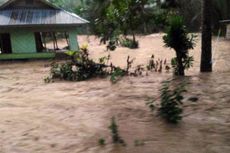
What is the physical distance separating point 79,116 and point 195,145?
3221 mm

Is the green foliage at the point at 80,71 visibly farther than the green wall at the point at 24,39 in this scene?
No

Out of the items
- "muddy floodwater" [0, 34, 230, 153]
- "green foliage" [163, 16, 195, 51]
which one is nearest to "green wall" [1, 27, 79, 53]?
"muddy floodwater" [0, 34, 230, 153]

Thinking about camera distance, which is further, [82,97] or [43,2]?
[43,2]

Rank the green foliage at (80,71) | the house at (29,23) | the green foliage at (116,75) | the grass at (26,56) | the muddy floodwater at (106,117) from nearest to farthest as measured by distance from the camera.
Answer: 1. the muddy floodwater at (106,117)
2. the green foliage at (116,75)
3. the green foliage at (80,71)
4. the house at (29,23)
5. the grass at (26,56)

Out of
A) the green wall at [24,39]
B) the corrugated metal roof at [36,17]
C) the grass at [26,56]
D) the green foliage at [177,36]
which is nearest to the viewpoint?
the green foliage at [177,36]

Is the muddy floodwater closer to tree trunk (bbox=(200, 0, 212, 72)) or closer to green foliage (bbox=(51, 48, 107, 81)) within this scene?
tree trunk (bbox=(200, 0, 212, 72))

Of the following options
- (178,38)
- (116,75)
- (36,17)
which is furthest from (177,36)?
(36,17)

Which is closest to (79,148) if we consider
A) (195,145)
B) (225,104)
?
(195,145)

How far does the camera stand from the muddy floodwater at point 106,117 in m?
5.73

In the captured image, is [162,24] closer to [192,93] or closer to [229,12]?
[192,93]

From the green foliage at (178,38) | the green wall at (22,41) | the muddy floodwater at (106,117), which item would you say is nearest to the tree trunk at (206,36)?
the muddy floodwater at (106,117)

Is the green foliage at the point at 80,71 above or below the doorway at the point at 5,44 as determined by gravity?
below

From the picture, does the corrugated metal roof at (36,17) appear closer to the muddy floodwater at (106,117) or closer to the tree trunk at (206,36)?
the muddy floodwater at (106,117)

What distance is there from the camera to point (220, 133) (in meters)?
6.07
